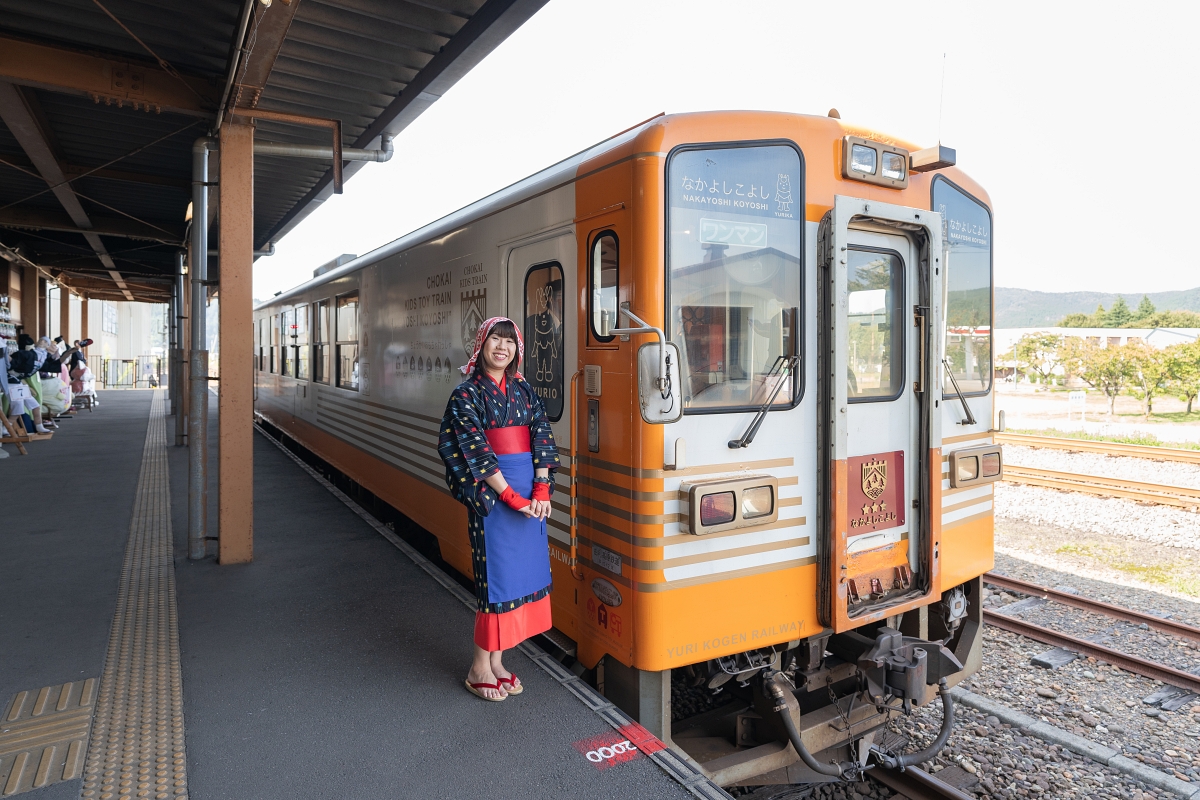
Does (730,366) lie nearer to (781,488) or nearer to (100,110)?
(781,488)

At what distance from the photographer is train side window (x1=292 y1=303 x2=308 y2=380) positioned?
10.0 metres

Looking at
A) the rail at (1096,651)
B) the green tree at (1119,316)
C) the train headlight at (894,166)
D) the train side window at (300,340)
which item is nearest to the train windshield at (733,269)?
the train headlight at (894,166)

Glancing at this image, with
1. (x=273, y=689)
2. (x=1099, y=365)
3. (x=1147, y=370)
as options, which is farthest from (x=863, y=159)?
(x=1099, y=365)

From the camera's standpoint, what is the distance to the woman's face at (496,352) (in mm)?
3367

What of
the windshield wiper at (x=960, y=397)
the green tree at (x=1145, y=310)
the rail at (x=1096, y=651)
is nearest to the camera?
the windshield wiper at (x=960, y=397)

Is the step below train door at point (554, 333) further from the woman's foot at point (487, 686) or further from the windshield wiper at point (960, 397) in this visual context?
the windshield wiper at point (960, 397)

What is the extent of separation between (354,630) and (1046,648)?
16.5 ft

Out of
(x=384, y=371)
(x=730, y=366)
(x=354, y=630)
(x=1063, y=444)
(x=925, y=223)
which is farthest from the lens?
(x=1063, y=444)

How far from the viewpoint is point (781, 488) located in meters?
3.38

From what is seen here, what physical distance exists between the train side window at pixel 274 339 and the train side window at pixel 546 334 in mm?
9217

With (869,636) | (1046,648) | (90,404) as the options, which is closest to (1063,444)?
(1046,648)

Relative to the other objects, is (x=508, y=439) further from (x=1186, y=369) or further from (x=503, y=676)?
(x=1186, y=369)

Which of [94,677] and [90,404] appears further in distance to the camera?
[90,404]

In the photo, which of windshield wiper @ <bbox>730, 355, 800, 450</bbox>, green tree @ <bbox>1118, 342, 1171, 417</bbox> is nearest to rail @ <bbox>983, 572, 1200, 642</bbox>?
windshield wiper @ <bbox>730, 355, 800, 450</bbox>
